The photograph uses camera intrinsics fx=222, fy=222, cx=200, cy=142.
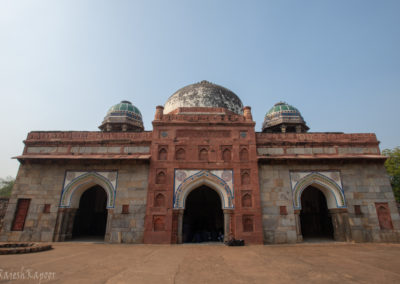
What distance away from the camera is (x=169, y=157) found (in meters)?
10.9

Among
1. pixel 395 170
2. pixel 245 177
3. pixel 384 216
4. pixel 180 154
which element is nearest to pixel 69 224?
pixel 180 154

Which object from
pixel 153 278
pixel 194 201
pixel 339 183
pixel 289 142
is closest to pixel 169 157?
pixel 194 201

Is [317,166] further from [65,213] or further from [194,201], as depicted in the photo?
[65,213]

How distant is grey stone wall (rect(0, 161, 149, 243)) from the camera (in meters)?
9.96

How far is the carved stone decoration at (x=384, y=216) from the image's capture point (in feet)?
33.4

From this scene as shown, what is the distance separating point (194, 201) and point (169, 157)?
13.2 ft

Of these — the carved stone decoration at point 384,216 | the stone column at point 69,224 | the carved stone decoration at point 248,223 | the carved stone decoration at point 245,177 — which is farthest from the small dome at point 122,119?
the carved stone decoration at point 384,216

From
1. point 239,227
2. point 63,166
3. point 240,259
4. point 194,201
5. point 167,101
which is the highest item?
point 167,101

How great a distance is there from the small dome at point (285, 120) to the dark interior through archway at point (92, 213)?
1372 cm

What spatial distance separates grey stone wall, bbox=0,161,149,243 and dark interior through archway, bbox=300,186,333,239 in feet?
31.2

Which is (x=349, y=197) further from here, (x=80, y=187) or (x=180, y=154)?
(x=80, y=187)

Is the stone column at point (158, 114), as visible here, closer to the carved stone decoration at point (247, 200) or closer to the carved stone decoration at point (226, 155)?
the carved stone decoration at point (226, 155)

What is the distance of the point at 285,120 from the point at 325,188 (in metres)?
7.85

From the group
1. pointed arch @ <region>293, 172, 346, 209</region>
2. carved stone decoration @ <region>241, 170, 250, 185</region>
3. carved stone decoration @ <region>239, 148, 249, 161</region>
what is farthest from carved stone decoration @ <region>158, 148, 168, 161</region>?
pointed arch @ <region>293, 172, 346, 209</region>
